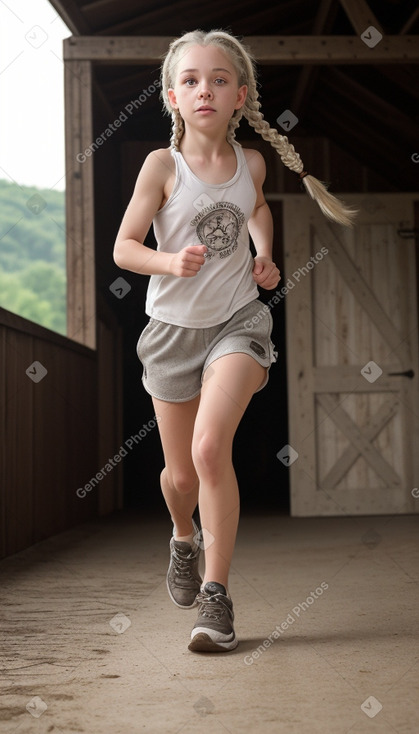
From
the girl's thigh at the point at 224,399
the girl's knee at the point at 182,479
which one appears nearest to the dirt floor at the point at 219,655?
the girl's knee at the point at 182,479

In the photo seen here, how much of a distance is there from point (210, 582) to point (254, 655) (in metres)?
0.23

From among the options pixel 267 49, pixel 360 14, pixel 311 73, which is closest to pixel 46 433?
pixel 267 49

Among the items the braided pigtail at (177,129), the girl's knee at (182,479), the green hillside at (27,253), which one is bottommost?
the girl's knee at (182,479)

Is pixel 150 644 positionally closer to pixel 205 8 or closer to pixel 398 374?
pixel 398 374

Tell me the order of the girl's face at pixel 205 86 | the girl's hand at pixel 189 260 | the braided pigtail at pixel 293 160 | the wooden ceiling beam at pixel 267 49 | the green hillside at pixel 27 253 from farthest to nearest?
1. the green hillside at pixel 27 253
2. the wooden ceiling beam at pixel 267 49
3. the braided pigtail at pixel 293 160
4. the girl's face at pixel 205 86
5. the girl's hand at pixel 189 260

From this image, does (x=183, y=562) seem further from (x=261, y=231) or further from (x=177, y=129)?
(x=177, y=129)

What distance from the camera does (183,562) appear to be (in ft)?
8.81

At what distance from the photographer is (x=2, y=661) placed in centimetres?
224

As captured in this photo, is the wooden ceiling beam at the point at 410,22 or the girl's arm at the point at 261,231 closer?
the girl's arm at the point at 261,231

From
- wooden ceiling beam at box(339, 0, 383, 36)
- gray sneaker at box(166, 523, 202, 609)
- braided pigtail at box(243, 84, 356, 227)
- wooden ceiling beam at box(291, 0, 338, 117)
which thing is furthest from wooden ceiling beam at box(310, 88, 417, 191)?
gray sneaker at box(166, 523, 202, 609)

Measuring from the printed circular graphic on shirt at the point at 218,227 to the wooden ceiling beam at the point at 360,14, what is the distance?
173 inches

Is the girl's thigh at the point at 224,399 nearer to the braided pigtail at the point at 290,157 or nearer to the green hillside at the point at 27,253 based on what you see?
the braided pigtail at the point at 290,157

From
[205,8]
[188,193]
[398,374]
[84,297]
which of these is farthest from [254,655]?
[205,8]

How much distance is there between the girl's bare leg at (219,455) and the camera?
2.29 metres
